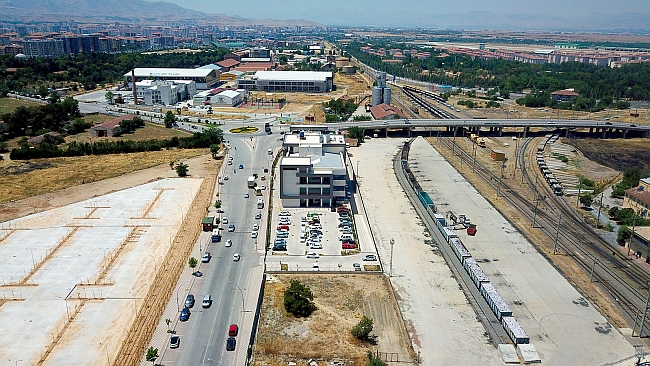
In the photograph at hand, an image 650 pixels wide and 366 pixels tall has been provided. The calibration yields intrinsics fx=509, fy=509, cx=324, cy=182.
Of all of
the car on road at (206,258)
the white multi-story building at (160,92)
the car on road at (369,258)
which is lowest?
the car on road at (369,258)

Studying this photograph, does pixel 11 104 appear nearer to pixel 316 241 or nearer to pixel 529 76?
pixel 316 241

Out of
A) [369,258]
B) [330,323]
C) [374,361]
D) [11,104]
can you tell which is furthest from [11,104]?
[374,361]

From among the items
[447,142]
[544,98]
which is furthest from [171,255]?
[544,98]

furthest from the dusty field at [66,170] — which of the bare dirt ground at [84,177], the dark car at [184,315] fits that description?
the dark car at [184,315]

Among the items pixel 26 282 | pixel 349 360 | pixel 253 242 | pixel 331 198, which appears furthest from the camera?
pixel 331 198

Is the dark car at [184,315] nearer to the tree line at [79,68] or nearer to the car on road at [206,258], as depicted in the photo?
the car on road at [206,258]

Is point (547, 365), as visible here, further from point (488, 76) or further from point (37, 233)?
point (488, 76)
